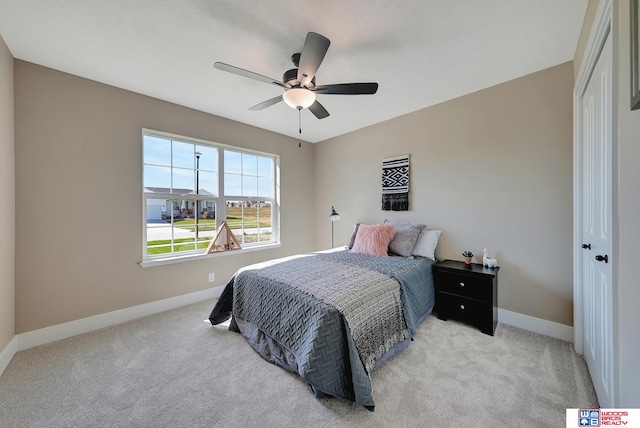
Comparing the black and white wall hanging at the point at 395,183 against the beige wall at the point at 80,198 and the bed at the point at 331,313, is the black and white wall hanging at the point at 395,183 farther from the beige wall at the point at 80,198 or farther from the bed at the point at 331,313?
the beige wall at the point at 80,198

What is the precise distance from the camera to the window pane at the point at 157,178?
278cm

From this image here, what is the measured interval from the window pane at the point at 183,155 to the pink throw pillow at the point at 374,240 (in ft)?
8.08

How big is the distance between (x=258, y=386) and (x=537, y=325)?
8.59ft

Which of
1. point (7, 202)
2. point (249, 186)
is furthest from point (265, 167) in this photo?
point (7, 202)

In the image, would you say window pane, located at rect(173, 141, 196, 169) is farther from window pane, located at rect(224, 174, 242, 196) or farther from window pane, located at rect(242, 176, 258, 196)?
window pane, located at rect(242, 176, 258, 196)

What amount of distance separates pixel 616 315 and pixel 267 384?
6.46 ft

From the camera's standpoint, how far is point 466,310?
238 cm

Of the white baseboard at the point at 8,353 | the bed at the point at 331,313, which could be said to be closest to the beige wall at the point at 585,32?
the bed at the point at 331,313

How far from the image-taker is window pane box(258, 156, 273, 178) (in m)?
3.86

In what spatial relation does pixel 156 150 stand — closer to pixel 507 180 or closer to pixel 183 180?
pixel 183 180

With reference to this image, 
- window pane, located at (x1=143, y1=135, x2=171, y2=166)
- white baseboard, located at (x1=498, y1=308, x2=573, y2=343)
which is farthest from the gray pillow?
window pane, located at (x1=143, y1=135, x2=171, y2=166)

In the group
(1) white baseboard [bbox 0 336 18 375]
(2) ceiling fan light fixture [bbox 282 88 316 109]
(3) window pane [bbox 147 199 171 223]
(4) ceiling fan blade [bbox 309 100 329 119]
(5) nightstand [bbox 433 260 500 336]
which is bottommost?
(1) white baseboard [bbox 0 336 18 375]

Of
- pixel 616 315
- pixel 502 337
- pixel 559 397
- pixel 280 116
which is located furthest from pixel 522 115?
pixel 280 116

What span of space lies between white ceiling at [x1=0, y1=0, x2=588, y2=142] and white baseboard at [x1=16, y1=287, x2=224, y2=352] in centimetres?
242
